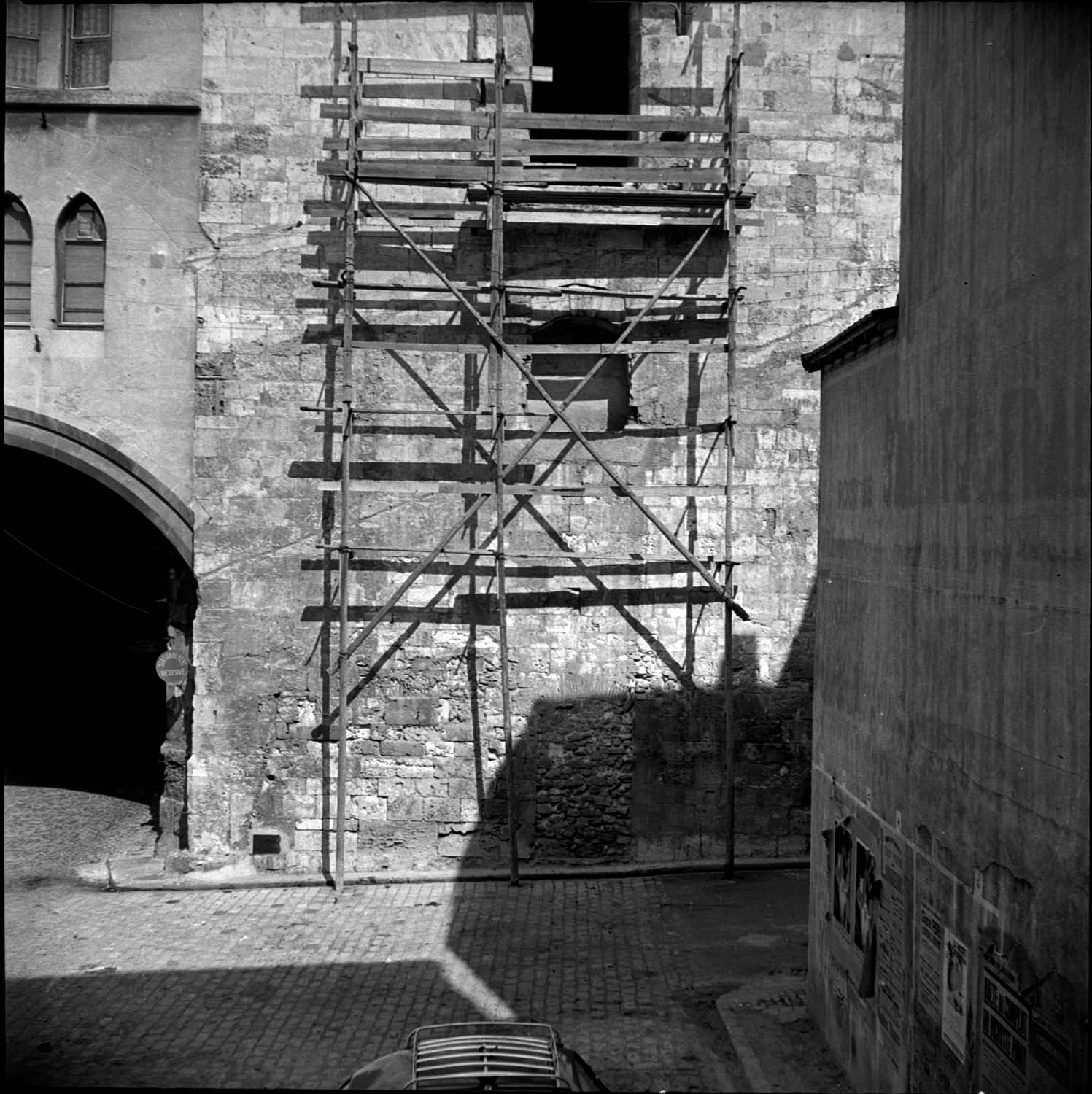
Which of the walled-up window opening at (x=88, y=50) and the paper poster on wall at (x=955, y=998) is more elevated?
the walled-up window opening at (x=88, y=50)

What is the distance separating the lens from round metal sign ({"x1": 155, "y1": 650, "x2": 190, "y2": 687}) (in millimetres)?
13203

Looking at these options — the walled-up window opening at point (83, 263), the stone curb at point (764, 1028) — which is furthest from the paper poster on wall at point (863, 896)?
the walled-up window opening at point (83, 263)

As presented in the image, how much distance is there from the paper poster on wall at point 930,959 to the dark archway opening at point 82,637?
12.2 metres

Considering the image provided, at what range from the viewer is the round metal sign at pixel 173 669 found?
13203 mm

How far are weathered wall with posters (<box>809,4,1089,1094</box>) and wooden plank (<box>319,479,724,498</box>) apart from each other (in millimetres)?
4916

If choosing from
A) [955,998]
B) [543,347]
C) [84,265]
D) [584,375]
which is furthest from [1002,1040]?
[84,265]

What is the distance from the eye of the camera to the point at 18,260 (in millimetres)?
13297

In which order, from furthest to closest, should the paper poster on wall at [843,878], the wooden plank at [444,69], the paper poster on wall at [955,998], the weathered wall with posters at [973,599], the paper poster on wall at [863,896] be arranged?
the wooden plank at [444,69] → the paper poster on wall at [843,878] → the paper poster on wall at [863,896] → the paper poster on wall at [955,998] → the weathered wall with posters at [973,599]

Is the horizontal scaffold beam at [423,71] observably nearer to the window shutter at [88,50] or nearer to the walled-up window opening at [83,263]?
the window shutter at [88,50]

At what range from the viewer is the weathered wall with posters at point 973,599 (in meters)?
4.61

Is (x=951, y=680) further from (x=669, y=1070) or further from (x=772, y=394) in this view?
(x=772, y=394)

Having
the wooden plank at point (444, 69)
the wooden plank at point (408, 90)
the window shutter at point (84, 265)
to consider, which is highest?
the wooden plank at point (444, 69)

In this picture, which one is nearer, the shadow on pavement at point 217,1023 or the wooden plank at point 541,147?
the shadow on pavement at point 217,1023

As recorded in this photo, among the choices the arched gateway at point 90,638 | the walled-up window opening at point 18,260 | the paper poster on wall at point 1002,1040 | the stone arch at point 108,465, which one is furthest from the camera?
the arched gateway at point 90,638
